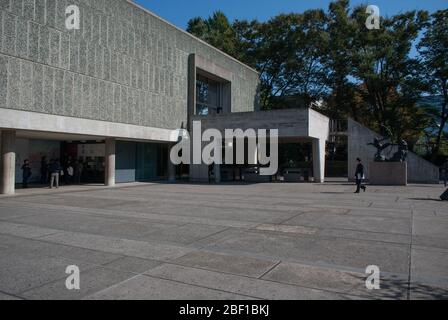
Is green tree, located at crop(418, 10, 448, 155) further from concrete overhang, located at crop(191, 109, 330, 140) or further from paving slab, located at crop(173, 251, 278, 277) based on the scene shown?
paving slab, located at crop(173, 251, 278, 277)

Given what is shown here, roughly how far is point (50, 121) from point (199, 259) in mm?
15618

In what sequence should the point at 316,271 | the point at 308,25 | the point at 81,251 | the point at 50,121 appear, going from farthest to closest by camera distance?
1. the point at 308,25
2. the point at 50,121
3. the point at 81,251
4. the point at 316,271

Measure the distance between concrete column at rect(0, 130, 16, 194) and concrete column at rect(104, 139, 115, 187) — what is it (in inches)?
270

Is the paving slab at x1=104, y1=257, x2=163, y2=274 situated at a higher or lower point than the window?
lower

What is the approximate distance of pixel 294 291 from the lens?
4758mm

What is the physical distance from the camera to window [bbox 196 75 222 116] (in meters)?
34.5

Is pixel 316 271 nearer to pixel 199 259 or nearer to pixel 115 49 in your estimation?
pixel 199 259

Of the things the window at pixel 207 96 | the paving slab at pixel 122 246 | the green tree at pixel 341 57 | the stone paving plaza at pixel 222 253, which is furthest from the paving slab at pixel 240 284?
the green tree at pixel 341 57

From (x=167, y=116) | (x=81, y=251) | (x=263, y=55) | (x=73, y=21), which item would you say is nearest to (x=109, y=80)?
(x=73, y=21)

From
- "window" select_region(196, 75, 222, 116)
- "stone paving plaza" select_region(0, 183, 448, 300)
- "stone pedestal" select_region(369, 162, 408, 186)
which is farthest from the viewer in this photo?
"window" select_region(196, 75, 222, 116)

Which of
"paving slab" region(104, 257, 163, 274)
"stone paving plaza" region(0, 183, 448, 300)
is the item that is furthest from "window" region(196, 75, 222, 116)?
"paving slab" region(104, 257, 163, 274)

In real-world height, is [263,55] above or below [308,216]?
above
